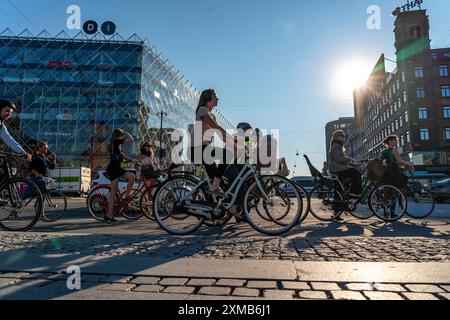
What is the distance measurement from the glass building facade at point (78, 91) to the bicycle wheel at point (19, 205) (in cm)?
4102

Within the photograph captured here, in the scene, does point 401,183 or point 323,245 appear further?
point 401,183

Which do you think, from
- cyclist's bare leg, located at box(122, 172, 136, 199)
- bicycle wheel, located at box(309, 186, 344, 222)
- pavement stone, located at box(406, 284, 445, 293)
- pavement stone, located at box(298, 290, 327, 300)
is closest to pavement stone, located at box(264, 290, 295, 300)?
pavement stone, located at box(298, 290, 327, 300)

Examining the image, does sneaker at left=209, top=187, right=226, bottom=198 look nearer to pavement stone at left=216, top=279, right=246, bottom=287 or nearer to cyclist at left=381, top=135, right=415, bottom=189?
pavement stone at left=216, top=279, right=246, bottom=287

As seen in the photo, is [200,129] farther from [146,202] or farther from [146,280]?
[146,202]

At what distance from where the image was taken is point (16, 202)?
515 cm

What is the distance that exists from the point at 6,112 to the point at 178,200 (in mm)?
2707

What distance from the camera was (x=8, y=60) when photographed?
159ft

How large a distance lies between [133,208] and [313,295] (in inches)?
225

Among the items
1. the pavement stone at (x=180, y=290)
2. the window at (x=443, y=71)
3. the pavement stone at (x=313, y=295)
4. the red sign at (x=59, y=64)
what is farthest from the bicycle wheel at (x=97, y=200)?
the window at (x=443, y=71)

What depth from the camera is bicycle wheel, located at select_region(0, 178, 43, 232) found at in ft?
16.5

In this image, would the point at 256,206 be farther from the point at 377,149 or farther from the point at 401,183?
the point at 377,149

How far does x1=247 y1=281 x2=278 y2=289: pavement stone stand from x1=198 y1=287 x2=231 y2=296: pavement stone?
175 mm

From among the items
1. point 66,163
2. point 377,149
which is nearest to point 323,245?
point 66,163

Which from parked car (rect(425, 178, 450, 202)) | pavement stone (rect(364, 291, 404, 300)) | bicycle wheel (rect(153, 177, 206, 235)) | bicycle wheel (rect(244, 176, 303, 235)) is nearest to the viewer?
pavement stone (rect(364, 291, 404, 300))
